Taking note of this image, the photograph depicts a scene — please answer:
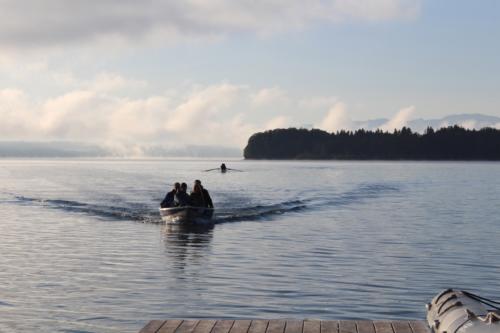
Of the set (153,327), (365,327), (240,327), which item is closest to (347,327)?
(365,327)

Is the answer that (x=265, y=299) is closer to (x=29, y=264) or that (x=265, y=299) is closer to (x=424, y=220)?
(x=29, y=264)

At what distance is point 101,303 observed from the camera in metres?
16.3

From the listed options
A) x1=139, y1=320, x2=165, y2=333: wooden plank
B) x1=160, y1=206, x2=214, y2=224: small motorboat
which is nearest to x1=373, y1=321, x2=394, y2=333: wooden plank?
x1=139, y1=320, x2=165, y2=333: wooden plank

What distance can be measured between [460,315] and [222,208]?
40.5 meters

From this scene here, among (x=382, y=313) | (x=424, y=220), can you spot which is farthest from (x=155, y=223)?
(x=382, y=313)

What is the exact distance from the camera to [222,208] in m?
50.8

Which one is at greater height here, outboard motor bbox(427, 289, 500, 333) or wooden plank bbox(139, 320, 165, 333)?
outboard motor bbox(427, 289, 500, 333)

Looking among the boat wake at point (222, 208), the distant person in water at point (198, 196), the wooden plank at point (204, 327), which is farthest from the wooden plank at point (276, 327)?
the boat wake at point (222, 208)

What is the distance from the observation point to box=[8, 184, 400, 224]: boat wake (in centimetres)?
4291

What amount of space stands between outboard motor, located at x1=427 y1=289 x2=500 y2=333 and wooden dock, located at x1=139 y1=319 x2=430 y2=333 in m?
0.44

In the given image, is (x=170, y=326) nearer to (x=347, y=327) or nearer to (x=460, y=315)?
(x=347, y=327)

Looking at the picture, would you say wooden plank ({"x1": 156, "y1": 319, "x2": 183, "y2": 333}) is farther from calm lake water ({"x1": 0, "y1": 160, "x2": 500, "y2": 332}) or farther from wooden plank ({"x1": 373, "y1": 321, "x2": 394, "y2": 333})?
wooden plank ({"x1": 373, "y1": 321, "x2": 394, "y2": 333})

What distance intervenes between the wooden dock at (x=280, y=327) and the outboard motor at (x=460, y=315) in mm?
438

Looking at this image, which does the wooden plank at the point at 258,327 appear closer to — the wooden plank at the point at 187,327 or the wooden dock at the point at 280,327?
the wooden dock at the point at 280,327
